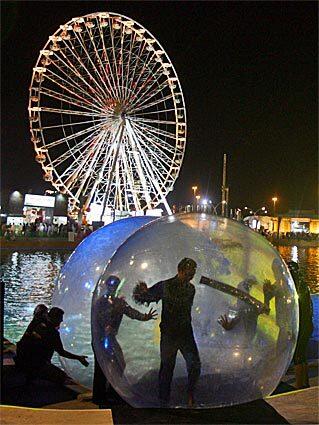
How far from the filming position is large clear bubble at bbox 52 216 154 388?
6.02 meters

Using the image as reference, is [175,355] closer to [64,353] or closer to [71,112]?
[64,353]

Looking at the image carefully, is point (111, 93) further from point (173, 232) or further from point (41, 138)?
point (173, 232)

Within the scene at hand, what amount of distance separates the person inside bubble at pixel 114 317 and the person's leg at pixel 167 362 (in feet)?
0.67

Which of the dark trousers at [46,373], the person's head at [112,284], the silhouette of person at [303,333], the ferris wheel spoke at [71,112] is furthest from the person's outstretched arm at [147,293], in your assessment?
the ferris wheel spoke at [71,112]

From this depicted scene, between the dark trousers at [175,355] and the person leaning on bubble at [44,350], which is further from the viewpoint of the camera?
the person leaning on bubble at [44,350]

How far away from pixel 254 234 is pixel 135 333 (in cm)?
131

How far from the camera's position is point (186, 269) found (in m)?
4.81

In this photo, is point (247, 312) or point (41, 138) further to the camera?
point (41, 138)

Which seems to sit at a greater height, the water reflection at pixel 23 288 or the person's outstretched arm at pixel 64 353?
the person's outstretched arm at pixel 64 353

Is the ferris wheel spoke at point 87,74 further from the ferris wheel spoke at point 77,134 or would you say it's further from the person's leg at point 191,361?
the person's leg at point 191,361

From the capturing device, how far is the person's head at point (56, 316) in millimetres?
5938

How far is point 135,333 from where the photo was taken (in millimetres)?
4730

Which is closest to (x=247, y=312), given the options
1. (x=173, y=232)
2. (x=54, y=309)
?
(x=173, y=232)

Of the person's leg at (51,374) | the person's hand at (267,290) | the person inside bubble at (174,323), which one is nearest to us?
the person inside bubble at (174,323)
